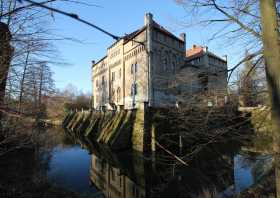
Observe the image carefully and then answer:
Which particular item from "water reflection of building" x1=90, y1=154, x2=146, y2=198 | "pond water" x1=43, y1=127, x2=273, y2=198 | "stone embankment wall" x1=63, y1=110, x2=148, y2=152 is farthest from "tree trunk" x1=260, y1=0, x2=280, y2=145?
"stone embankment wall" x1=63, y1=110, x2=148, y2=152

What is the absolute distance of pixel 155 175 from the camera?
1237 centimetres

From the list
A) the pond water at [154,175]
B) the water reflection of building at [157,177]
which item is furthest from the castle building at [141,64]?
the water reflection of building at [157,177]

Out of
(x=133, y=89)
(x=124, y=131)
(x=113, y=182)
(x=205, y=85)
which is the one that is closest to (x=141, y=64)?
(x=133, y=89)

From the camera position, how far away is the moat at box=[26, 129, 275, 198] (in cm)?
964

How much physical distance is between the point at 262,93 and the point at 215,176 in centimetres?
768

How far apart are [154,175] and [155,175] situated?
0.06 m

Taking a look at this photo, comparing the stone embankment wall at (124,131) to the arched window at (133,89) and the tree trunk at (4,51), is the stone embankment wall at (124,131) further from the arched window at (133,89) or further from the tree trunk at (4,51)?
the tree trunk at (4,51)

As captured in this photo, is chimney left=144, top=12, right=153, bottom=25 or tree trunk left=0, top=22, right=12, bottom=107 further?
chimney left=144, top=12, right=153, bottom=25

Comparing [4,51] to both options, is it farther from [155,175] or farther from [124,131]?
[124,131]

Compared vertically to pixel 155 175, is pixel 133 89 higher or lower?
higher

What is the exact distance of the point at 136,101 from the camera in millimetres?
30344

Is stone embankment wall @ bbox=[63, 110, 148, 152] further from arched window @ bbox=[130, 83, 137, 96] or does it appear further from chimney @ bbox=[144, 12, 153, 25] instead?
chimney @ bbox=[144, 12, 153, 25]

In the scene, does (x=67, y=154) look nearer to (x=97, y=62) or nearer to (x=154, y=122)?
(x=154, y=122)

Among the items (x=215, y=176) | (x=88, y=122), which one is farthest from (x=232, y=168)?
(x=88, y=122)
